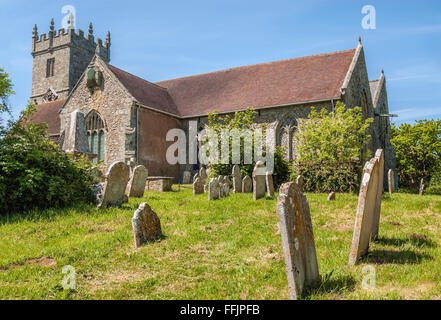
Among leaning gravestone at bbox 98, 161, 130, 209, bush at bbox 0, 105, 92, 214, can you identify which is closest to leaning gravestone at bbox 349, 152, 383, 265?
leaning gravestone at bbox 98, 161, 130, 209

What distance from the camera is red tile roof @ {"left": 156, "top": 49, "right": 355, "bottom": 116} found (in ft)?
63.4

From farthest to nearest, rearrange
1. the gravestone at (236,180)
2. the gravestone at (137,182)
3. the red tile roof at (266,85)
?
the red tile roof at (266,85)
the gravestone at (236,180)
the gravestone at (137,182)

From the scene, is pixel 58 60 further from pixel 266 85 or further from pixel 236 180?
pixel 236 180

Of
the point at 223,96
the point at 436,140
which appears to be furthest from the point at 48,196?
the point at 436,140

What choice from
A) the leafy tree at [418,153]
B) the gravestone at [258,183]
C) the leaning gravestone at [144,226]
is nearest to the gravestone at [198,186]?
the gravestone at [258,183]

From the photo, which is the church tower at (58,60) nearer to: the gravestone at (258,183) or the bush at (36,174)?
the bush at (36,174)

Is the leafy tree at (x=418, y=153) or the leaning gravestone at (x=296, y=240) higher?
the leafy tree at (x=418, y=153)

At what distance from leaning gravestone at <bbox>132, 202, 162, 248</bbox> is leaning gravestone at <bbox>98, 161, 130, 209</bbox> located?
2851 millimetres

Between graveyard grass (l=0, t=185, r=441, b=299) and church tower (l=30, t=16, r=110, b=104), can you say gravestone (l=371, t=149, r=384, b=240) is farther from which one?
church tower (l=30, t=16, r=110, b=104)

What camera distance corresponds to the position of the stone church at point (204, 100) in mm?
19469

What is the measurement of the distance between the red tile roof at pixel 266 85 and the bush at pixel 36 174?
1257cm

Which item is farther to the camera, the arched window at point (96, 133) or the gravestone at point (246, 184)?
the arched window at point (96, 133)

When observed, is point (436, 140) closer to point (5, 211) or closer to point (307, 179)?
point (307, 179)
